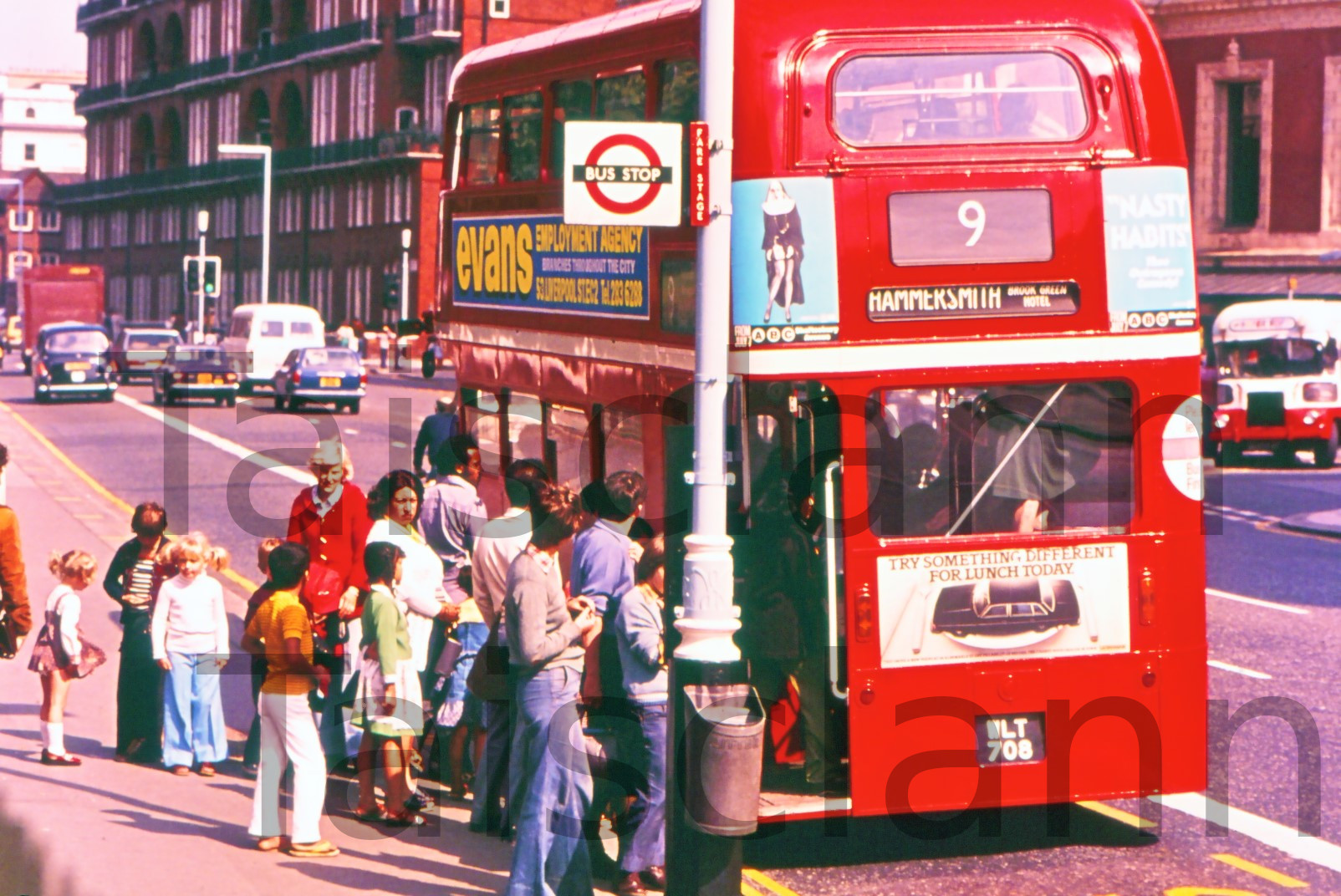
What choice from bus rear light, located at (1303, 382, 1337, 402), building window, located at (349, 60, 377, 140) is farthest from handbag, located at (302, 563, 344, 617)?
building window, located at (349, 60, 377, 140)

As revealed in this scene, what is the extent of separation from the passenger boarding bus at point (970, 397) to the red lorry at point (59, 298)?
5847 cm

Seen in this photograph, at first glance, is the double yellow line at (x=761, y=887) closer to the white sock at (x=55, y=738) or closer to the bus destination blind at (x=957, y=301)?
the bus destination blind at (x=957, y=301)

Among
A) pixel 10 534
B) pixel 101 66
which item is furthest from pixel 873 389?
pixel 101 66

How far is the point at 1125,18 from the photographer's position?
8641 mm

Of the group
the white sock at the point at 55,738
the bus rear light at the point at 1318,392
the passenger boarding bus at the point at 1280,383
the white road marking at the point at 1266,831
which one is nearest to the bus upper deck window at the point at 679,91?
the white road marking at the point at 1266,831

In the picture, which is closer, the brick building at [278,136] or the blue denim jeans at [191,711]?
A: the blue denim jeans at [191,711]

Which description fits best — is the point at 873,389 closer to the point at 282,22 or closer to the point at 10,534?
the point at 10,534

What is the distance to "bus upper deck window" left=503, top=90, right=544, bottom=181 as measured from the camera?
11.7m

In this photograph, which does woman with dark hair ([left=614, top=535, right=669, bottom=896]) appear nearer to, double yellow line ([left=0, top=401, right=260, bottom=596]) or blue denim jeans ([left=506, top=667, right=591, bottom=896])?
blue denim jeans ([left=506, top=667, right=591, bottom=896])

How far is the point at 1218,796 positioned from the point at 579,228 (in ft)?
15.5

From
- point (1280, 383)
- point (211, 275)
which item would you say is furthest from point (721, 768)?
point (211, 275)

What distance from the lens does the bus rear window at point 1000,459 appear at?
330 inches

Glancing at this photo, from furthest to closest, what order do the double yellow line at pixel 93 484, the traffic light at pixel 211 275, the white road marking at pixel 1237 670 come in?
the traffic light at pixel 211 275 < the double yellow line at pixel 93 484 < the white road marking at pixel 1237 670

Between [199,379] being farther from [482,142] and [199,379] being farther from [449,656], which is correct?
[449,656]
